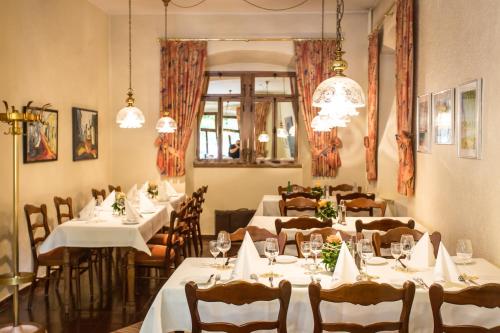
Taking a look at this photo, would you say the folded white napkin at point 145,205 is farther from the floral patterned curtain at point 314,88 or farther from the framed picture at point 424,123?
the floral patterned curtain at point 314,88

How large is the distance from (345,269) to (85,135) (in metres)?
5.93

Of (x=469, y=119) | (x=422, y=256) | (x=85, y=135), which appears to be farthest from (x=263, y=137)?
(x=422, y=256)

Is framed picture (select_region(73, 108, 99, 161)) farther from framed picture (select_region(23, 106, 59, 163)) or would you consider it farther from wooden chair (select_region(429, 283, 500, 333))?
wooden chair (select_region(429, 283, 500, 333))

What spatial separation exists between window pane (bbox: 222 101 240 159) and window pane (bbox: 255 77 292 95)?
0.53m

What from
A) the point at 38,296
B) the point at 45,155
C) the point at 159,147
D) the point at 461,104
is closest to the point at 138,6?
the point at 159,147

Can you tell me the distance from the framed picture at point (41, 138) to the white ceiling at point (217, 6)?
7.95 feet

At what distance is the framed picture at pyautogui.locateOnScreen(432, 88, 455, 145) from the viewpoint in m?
5.13

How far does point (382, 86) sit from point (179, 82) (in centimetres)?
333

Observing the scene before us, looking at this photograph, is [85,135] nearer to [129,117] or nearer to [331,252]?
[129,117]

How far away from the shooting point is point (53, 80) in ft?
23.6

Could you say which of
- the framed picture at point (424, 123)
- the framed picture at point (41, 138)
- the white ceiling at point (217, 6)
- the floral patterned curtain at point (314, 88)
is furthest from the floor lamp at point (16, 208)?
the floral patterned curtain at point (314, 88)

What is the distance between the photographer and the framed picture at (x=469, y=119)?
4.43 m

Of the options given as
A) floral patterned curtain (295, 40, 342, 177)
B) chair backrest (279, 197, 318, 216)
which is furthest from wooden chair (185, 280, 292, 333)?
floral patterned curtain (295, 40, 342, 177)

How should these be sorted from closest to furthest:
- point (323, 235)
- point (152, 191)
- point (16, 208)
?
point (16, 208), point (323, 235), point (152, 191)
